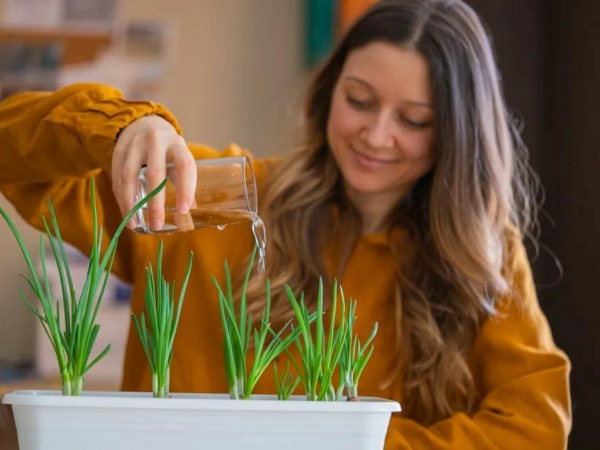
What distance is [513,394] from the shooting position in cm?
117

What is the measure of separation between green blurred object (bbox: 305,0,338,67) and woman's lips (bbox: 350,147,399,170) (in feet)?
6.01

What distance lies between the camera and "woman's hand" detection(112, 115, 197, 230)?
0.73 metres

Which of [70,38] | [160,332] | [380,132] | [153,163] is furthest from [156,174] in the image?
[70,38]

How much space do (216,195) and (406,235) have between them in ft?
2.05

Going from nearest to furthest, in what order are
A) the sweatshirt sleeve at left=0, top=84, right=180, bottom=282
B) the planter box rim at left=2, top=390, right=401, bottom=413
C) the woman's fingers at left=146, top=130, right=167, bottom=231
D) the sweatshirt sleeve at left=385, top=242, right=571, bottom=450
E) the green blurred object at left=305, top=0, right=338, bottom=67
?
the planter box rim at left=2, top=390, right=401, bottom=413
the woman's fingers at left=146, top=130, right=167, bottom=231
the sweatshirt sleeve at left=0, top=84, right=180, bottom=282
the sweatshirt sleeve at left=385, top=242, right=571, bottom=450
the green blurred object at left=305, top=0, right=338, bottom=67

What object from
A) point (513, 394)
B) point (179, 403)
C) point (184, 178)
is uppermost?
point (184, 178)

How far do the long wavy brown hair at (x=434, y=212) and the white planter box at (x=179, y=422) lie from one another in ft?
2.01

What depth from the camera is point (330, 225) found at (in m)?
1.40

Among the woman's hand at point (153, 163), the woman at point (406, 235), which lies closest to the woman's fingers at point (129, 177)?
the woman's hand at point (153, 163)

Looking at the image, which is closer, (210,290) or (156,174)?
(156,174)

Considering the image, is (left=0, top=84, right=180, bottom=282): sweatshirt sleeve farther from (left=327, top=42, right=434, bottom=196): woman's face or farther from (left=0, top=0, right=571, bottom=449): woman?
(left=327, top=42, right=434, bottom=196): woman's face

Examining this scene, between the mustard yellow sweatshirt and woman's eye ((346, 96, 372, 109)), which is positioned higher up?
woman's eye ((346, 96, 372, 109))

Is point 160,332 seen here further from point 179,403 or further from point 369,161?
point 369,161

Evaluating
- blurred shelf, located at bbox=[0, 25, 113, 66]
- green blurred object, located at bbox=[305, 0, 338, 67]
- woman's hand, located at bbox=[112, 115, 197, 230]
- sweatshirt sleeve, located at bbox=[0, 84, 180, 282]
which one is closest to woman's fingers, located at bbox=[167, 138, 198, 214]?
woman's hand, located at bbox=[112, 115, 197, 230]
